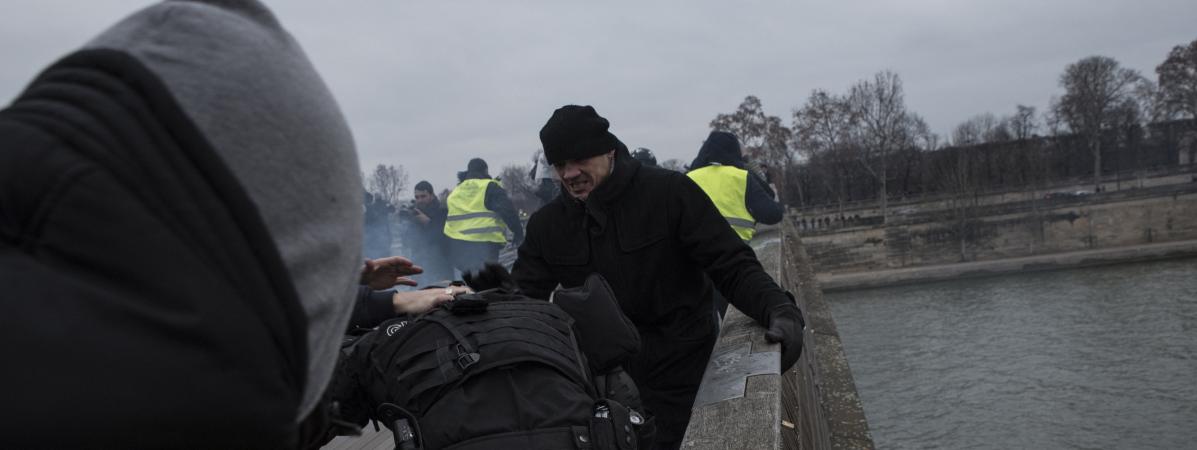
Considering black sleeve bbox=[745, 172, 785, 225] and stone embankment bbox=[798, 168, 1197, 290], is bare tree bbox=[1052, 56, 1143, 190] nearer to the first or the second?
stone embankment bbox=[798, 168, 1197, 290]

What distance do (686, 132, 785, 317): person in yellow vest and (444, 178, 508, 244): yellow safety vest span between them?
311 centimetres

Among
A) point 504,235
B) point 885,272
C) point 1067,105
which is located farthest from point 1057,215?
point 504,235

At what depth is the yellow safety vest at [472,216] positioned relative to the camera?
9.46 m

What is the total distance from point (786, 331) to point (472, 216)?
6668mm

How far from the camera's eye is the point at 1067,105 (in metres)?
68.3

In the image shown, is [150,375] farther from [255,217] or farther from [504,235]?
[504,235]

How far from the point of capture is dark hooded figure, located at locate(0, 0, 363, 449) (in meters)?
0.72

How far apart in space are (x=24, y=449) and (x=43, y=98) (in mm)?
313

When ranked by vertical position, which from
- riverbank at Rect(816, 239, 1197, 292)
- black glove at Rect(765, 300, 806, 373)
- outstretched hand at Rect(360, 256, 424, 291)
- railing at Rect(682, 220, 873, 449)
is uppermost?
outstretched hand at Rect(360, 256, 424, 291)

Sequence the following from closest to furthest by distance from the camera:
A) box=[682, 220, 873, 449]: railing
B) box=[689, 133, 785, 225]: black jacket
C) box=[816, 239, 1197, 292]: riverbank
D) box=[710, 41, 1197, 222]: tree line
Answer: box=[682, 220, 873, 449]: railing < box=[689, 133, 785, 225]: black jacket < box=[816, 239, 1197, 292]: riverbank < box=[710, 41, 1197, 222]: tree line

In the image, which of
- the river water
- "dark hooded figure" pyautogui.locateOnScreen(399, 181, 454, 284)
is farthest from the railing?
the river water

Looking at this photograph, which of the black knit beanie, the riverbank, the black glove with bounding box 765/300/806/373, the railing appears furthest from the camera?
the riverbank

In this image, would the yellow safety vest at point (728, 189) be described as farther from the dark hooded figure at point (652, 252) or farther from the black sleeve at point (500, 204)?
the dark hooded figure at point (652, 252)

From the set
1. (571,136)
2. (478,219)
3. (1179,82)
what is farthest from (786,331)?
(1179,82)
